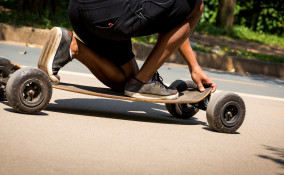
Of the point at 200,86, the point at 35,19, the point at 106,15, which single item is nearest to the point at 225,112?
the point at 200,86

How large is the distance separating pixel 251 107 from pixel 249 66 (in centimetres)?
573

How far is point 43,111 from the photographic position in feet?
14.6

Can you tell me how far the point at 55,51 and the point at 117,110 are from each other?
3.87 ft

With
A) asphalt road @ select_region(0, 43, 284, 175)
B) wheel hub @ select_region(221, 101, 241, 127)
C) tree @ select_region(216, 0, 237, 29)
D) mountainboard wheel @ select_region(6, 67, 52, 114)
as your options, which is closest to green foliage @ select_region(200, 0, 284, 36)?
tree @ select_region(216, 0, 237, 29)

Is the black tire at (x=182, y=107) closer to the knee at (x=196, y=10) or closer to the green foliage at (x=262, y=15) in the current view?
the knee at (x=196, y=10)

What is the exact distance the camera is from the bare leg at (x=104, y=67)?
4355 mm

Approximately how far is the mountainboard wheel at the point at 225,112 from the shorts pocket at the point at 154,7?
93 centimetres

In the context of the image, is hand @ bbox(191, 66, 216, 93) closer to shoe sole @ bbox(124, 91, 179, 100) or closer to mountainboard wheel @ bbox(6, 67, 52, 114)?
shoe sole @ bbox(124, 91, 179, 100)

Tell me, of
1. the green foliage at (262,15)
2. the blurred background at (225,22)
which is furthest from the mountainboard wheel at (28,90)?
the green foliage at (262,15)

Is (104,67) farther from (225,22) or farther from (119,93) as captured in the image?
(225,22)

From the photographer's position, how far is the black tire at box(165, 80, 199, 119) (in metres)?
4.98

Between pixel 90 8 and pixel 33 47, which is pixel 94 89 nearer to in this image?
pixel 90 8

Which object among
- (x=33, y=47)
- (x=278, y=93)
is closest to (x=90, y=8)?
(x=278, y=93)

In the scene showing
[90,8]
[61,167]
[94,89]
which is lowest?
[61,167]
